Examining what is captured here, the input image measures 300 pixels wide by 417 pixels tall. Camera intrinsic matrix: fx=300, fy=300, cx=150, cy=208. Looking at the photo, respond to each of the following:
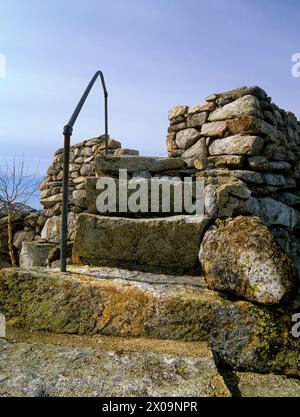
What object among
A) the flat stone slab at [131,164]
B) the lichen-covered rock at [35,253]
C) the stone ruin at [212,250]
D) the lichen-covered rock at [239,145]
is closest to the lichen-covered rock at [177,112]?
the stone ruin at [212,250]

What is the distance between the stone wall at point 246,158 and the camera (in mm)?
2582

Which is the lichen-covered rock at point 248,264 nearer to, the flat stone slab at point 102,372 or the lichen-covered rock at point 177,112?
the flat stone slab at point 102,372

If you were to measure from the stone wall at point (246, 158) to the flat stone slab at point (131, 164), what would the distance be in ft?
1.01

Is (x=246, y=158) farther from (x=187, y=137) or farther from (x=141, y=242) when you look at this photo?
(x=141, y=242)

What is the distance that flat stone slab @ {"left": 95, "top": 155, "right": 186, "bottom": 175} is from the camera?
302 cm

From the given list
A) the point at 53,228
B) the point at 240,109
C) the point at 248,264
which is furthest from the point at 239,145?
the point at 53,228

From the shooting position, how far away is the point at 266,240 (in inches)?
74.4

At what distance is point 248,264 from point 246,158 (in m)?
1.50

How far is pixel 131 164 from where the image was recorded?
10.1ft

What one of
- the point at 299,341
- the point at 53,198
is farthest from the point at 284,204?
the point at 53,198

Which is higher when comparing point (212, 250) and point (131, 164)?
point (131, 164)
